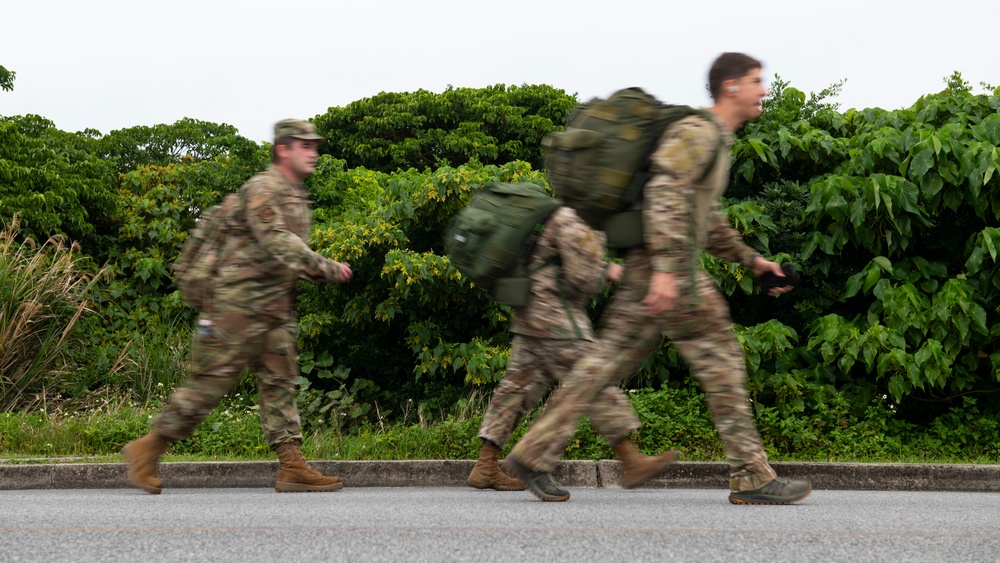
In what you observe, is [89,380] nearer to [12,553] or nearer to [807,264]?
[807,264]

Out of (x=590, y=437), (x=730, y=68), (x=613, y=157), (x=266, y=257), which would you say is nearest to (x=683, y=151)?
(x=613, y=157)

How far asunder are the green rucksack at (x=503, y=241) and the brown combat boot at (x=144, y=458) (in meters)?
1.79

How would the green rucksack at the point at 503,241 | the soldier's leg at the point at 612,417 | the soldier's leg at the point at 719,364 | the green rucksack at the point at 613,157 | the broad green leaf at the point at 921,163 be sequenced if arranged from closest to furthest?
the green rucksack at the point at 613,157 → the soldier's leg at the point at 719,364 → the soldier's leg at the point at 612,417 → the green rucksack at the point at 503,241 → the broad green leaf at the point at 921,163

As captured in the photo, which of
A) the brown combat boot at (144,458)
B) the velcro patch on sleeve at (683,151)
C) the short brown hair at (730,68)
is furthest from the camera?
the brown combat boot at (144,458)

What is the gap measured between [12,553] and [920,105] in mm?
7568

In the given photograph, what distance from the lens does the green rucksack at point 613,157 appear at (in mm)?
4473

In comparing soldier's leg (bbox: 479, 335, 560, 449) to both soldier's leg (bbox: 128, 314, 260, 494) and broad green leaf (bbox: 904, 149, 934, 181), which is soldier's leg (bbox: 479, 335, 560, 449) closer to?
soldier's leg (bbox: 128, 314, 260, 494)

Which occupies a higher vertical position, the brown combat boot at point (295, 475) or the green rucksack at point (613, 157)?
the green rucksack at point (613, 157)

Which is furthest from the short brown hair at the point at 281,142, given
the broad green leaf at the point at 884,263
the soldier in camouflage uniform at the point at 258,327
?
the broad green leaf at the point at 884,263

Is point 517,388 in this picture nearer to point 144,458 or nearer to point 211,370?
point 211,370

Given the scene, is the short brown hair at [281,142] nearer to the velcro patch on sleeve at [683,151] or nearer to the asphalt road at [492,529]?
the asphalt road at [492,529]

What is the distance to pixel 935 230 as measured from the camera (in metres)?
8.42

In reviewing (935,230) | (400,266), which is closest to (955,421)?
(935,230)

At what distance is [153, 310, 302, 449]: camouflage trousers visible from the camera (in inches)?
220
